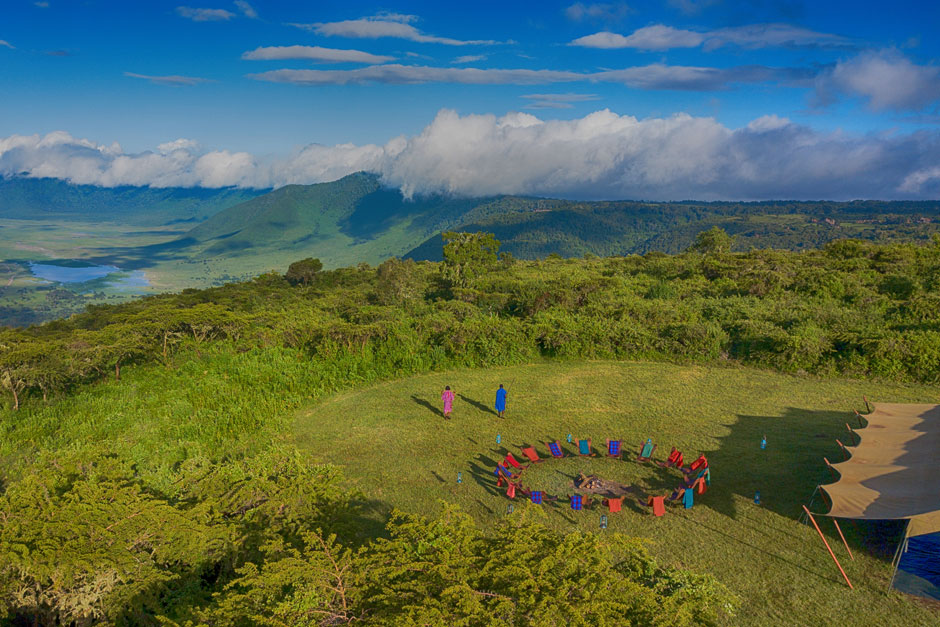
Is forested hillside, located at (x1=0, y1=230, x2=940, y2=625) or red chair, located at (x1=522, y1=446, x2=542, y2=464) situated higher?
forested hillside, located at (x1=0, y1=230, x2=940, y2=625)

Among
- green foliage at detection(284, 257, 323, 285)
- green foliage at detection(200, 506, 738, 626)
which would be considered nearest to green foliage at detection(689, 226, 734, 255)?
green foliage at detection(284, 257, 323, 285)

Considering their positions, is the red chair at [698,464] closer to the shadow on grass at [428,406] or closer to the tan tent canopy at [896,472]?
the tan tent canopy at [896,472]

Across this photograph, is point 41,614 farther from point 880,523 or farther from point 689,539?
point 880,523

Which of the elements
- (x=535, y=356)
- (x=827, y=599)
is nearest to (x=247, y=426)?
(x=535, y=356)

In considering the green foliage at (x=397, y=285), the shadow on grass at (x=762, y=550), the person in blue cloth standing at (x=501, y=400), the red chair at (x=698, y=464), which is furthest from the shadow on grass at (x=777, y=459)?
the green foliage at (x=397, y=285)

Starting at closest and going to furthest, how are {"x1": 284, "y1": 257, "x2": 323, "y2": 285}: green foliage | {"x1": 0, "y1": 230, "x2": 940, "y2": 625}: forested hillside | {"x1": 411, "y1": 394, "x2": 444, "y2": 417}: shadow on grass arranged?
1. {"x1": 0, "y1": 230, "x2": 940, "y2": 625}: forested hillside
2. {"x1": 411, "y1": 394, "x2": 444, "y2": 417}: shadow on grass
3. {"x1": 284, "y1": 257, "x2": 323, "y2": 285}: green foliage

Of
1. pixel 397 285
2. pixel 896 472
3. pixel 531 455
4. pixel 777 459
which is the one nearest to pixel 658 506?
pixel 531 455

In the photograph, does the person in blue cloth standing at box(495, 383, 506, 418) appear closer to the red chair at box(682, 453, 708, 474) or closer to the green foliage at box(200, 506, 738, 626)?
the red chair at box(682, 453, 708, 474)
